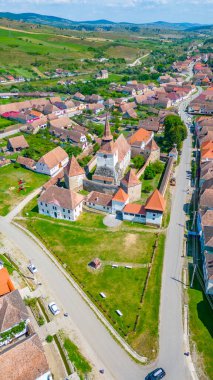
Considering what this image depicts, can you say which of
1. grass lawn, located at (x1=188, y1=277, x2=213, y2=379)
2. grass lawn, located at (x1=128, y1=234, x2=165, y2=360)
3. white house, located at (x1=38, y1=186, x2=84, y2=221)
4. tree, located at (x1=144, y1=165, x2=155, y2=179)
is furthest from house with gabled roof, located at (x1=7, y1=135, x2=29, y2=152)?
grass lawn, located at (x1=188, y1=277, x2=213, y2=379)

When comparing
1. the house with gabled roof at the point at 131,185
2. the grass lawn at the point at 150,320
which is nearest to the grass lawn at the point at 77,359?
the grass lawn at the point at 150,320

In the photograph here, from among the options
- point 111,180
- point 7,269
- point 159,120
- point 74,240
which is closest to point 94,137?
point 159,120

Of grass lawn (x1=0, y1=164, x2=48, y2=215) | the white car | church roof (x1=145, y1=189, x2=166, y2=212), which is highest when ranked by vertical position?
church roof (x1=145, y1=189, x2=166, y2=212)

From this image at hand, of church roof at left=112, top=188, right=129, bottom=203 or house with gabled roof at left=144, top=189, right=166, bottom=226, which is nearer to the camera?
house with gabled roof at left=144, top=189, right=166, bottom=226

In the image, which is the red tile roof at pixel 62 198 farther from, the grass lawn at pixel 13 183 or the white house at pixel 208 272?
the white house at pixel 208 272

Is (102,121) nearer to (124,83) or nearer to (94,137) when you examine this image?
(94,137)

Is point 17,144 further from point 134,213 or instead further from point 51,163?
point 134,213

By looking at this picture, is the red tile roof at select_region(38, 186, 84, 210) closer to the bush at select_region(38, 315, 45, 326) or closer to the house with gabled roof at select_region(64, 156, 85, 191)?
the house with gabled roof at select_region(64, 156, 85, 191)
